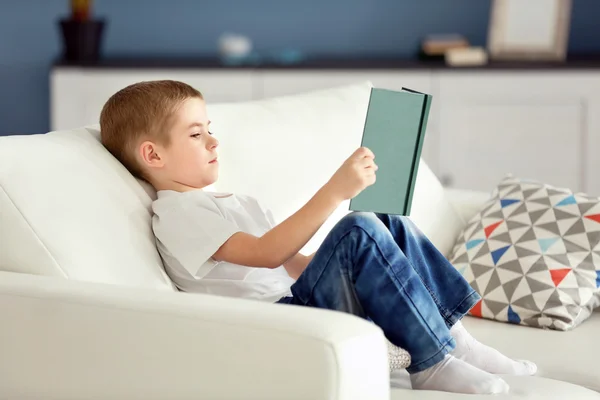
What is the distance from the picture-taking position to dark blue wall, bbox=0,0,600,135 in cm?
445

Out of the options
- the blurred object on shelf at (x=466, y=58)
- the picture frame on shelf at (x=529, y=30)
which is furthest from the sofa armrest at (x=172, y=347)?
the picture frame on shelf at (x=529, y=30)

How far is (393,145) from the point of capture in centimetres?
158

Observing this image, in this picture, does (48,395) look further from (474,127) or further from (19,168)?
(474,127)

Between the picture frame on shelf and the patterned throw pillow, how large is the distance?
1967 mm

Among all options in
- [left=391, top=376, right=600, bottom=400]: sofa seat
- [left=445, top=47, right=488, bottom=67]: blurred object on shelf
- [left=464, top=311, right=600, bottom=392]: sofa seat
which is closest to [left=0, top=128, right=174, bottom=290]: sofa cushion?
[left=391, top=376, right=600, bottom=400]: sofa seat

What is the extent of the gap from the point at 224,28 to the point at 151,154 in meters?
2.88

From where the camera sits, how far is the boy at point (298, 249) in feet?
4.95

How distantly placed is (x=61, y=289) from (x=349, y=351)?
45cm

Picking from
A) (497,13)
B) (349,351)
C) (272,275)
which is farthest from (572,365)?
(497,13)

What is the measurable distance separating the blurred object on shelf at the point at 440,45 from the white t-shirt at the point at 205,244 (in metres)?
2.49

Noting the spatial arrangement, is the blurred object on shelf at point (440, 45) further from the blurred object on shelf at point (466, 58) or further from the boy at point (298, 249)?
the boy at point (298, 249)

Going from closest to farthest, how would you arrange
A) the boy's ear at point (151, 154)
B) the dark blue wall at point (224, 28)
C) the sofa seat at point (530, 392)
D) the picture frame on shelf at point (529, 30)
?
1. the sofa seat at point (530, 392)
2. the boy's ear at point (151, 154)
3. the picture frame on shelf at point (529, 30)
4. the dark blue wall at point (224, 28)

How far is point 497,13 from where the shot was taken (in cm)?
418

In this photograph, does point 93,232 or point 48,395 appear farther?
point 93,232
